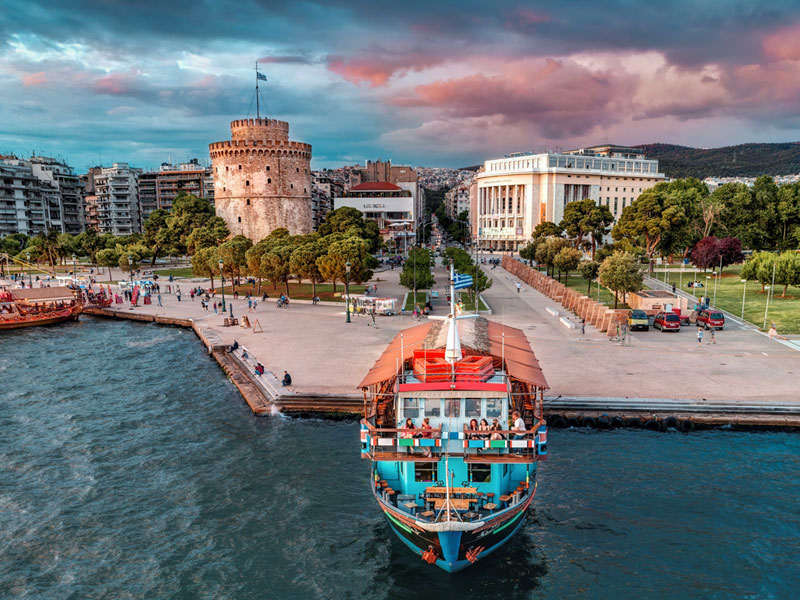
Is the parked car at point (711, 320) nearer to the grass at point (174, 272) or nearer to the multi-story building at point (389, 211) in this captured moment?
the grass at point (174, 272)

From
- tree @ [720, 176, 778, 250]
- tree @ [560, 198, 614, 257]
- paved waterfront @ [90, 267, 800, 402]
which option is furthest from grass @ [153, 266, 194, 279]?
tree @ [720, 176, 778, 250]

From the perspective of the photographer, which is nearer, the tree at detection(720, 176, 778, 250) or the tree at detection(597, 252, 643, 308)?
the tree at detection(597, 252, 643, 308)

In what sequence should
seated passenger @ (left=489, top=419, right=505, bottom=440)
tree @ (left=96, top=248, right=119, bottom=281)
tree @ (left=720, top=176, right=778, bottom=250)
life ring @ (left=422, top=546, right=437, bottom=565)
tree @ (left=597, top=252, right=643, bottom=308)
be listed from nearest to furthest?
life ring @ (left=422, top=546, right=437, bottom=565) < seated passenger @ (left=489, top=419, right=505, bottom=440) < tree @ (left=597, top=252, right=643, bottom=308) < tree @ (left=720, top=176, right=778, bottom=250) < tree @ (left=96, top=248, right=119, bottom=281)

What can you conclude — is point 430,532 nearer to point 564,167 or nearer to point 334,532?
point 334,532

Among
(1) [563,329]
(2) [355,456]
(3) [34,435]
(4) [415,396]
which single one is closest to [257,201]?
(1) [563,329]

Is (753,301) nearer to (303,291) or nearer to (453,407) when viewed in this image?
(303,291)

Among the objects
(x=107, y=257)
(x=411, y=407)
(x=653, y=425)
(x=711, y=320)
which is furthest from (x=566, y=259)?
(x=107, y=257)

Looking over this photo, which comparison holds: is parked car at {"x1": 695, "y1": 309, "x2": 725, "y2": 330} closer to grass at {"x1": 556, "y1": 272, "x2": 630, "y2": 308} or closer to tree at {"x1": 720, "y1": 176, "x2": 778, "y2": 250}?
grass at {"x1": 556, "y1": 272, "x2": 630, "y2": 308}
